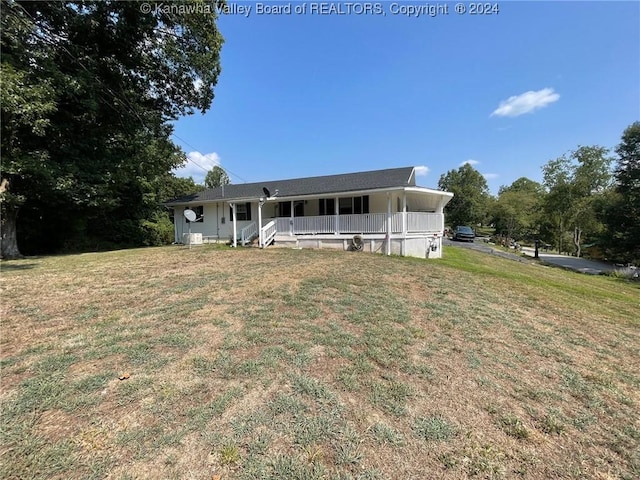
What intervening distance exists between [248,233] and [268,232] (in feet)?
5.91

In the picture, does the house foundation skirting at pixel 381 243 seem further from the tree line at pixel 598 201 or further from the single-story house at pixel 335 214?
the tree line at pixel 598 201

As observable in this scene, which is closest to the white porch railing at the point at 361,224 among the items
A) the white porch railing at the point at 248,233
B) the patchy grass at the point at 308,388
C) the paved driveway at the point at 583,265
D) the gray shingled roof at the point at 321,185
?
the gray shingled roof at the point at 321,185

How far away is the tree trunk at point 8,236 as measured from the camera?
11.4 m

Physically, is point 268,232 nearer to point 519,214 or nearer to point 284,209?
point 284,209

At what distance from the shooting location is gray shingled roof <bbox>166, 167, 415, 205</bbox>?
44.3ft

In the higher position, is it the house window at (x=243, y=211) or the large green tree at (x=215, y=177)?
the large green tree at (x=215, y=177)

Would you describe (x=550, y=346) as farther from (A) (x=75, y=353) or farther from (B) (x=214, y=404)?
(A) (x=75, y=353)

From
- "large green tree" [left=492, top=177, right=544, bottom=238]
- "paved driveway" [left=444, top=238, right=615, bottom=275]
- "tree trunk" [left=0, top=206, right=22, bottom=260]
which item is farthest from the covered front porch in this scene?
"large green tree" [left=492, top=177, right=544, bottom=238]

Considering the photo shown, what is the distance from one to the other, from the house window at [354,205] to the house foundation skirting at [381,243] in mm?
2077

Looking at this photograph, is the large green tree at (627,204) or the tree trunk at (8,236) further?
the large green tree at (627,204)

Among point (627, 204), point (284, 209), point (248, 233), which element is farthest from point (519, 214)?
point (248, 233)

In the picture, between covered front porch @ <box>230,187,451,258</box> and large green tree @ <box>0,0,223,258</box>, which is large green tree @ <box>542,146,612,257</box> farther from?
large green tree @ <box>0,0,223,258</box>

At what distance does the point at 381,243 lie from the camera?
12.5m

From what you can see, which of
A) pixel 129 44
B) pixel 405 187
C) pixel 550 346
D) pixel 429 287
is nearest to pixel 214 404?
pixel 550 346
